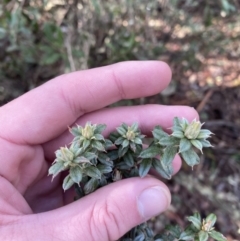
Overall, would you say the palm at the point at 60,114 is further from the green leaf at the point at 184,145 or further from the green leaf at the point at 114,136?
the green leaf at the point at 184,145

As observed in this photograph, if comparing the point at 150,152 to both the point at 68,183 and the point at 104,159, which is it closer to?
the point at 104,159

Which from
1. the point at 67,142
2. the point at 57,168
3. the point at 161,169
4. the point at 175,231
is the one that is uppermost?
the point at 57,168

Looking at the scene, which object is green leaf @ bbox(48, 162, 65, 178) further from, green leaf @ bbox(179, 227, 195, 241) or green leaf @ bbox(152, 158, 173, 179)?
green leaf @ bbox(179, 227, 195, 241)

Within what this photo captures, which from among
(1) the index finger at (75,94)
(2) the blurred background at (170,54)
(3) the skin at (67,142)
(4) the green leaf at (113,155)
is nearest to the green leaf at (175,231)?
(3) the skin at (67,142)

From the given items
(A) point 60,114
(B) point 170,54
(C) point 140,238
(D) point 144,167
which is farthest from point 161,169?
(B) point 170,54

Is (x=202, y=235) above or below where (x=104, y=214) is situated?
below

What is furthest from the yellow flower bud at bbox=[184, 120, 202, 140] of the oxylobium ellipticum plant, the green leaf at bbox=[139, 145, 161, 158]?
the green leaf at bbox=[139, 145, 161, 158]
